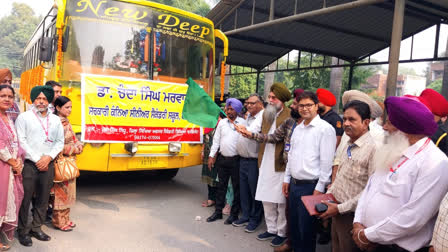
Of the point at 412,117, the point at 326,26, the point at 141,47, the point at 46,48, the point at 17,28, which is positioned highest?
the point at 17,28

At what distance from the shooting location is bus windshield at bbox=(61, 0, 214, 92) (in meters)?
5.27

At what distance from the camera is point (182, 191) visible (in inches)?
251

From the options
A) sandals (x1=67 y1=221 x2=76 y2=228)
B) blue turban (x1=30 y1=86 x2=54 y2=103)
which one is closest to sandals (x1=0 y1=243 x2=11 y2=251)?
sandals (x1=67 y1=221 x2=76 y2=228)

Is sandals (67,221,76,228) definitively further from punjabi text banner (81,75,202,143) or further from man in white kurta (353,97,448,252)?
man in white kurta (353,97,448,252)

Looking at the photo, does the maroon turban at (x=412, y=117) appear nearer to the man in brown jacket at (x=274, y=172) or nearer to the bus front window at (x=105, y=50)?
the man in brown jacket at (x=274, y=172)

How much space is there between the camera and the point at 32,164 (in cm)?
375

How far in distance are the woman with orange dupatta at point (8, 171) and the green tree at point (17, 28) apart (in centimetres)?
8242

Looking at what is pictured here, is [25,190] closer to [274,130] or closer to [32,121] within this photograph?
[32,121]

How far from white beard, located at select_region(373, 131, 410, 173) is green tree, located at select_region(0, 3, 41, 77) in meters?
85.1

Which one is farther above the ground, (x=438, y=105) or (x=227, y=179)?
(x=438, y=105)

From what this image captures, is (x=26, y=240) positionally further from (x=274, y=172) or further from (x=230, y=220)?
(x=274, y=172)

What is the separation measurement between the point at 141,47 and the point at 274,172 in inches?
119

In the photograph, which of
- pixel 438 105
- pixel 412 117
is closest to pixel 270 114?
pixel 438 105

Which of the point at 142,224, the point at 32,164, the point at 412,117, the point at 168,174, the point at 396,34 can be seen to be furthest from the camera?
the point at 168,174
